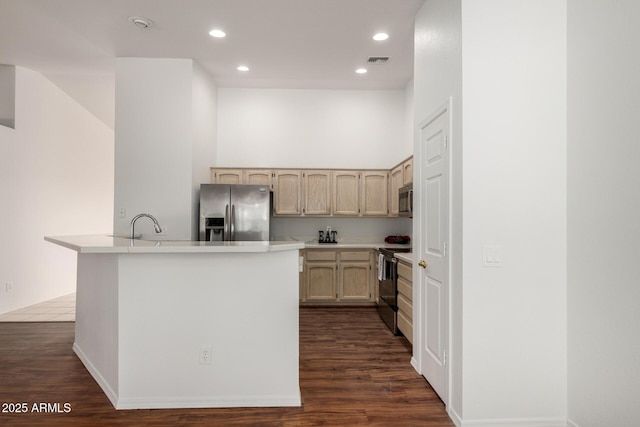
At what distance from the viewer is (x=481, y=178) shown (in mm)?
2326

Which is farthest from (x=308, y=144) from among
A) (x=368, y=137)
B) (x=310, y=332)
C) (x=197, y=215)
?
(x=310, y=332)

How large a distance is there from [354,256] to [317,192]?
1089mm

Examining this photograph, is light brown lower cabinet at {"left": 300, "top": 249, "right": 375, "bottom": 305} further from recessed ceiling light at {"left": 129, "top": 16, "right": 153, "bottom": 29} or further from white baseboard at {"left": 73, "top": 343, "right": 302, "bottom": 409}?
recessed ceiling light at {"left": 129, "top": 16, "right": 153, "bottom": 29}

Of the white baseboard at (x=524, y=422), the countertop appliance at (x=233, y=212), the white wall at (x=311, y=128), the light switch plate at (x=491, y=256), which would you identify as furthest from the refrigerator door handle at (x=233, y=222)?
the white baseboard at (x=524, y=422)

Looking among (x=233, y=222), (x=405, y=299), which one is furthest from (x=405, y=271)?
(x=233, y=222)

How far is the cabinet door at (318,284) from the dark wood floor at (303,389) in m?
1.28

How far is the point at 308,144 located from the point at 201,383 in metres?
4.07

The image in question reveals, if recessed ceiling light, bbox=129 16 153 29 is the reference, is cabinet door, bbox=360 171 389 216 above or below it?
below

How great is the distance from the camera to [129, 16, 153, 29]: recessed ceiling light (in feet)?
11.9

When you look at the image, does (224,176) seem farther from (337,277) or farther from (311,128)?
(337,277)

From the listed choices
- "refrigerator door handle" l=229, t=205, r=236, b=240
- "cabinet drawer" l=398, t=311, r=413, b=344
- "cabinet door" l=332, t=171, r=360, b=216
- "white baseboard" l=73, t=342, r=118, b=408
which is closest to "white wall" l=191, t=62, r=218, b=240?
"refrigerator door handle" l=229, t=205, r=236, b=240

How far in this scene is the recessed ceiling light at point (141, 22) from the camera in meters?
3.64

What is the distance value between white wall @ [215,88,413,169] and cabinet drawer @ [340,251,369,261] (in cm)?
137

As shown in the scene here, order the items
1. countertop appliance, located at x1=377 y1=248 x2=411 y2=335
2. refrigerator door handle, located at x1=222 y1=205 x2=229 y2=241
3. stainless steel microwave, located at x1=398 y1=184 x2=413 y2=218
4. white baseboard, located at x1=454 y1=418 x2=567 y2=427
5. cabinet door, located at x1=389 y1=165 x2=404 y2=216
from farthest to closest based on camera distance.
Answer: cabinet door, located at x1=389 y1=165 x2=404 y2=216, refrigerator door handle, located at x1=222 y1=205 x2=229 y2=241, stainless steel microwave, located at x1=398 y1=184 x2=413 y2=218, countertop appliance, located at x1=377 y1=248 x2=411 y2=335, white baseboard, located at x1=454 y1=418 x2=567 y2=427
